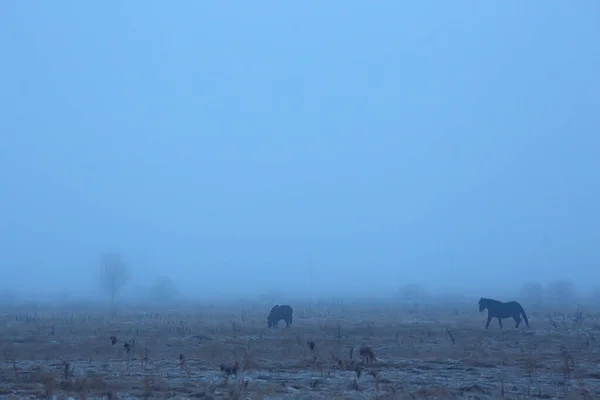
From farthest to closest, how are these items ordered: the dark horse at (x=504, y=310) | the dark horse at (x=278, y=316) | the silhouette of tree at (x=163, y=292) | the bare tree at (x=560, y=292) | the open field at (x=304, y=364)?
the silhouette of tree at (x=163, y=292) < the bare tree at (x=560, y=292) < the dark horse at (x=278, y=316) < the dark horse at (x=504, y=310) < the open field at (x=304, y=364)

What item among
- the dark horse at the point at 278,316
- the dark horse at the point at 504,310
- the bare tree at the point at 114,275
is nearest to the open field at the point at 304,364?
the dark horse at the point at 504,310

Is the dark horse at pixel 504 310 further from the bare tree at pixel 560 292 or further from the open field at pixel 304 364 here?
the bare tree at pixel 560 292

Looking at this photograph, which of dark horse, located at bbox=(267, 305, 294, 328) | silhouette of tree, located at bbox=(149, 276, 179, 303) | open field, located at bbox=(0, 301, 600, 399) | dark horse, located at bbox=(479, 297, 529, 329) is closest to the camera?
open field, located at bbox=(0, 301, 600, 399)

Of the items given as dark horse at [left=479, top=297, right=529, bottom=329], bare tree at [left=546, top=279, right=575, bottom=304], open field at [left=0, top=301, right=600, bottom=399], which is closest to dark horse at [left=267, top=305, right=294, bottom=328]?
open field at [left=0, top=301, right=600, bottom=399]

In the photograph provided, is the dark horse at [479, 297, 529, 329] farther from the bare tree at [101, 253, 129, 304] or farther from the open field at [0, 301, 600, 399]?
the bare tree at [101, 253, 129, 304]

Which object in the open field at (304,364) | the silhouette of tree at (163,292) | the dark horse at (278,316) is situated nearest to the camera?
the open field at (304,364)

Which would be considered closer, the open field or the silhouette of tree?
the open field

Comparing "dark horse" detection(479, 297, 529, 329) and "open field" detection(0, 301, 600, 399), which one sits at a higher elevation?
"dark horse" detection(479, 297, 529, 329)

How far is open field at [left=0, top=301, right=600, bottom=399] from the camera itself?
55.4 feet

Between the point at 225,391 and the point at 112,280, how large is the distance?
287 ft

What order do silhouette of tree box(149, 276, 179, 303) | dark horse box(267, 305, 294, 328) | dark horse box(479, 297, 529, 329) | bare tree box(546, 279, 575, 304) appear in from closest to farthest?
dark horse box(479, 297, 529, 329), dark horse box(267, 305, 294, 328), bare tree box(546, 279, 575, 304), silhouette of tree box(149, 276, 179, 303)

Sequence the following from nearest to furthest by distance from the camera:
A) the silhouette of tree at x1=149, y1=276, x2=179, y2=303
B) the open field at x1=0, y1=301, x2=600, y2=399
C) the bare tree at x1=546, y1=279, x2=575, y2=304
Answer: the open field at x1=0, y1=301, x2=600, y2=399
the bare tree at x1=546, y1=279, x2=575, y2=304
the silhouette of tree at x1=149, y1=276, x2=179, y2=303

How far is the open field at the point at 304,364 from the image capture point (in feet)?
55.4

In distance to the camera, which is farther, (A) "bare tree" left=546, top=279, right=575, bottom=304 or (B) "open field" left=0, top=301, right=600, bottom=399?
(A) "bare tree" left=546, top=279, right=575, bottom=304
